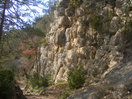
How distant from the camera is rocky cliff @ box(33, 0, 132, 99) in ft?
35.8

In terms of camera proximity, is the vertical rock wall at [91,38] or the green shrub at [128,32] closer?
the green shrub at [128,32]

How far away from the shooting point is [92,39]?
14.0 meters

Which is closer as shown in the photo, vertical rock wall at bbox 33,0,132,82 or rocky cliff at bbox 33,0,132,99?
rocky cliff at bbox 33,0,132,99

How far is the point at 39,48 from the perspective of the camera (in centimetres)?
2269

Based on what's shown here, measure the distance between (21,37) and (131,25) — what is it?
662cm

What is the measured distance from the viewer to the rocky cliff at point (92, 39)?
10.9m

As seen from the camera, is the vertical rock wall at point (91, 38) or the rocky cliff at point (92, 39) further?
the vertical rock wall at point (91, 38)

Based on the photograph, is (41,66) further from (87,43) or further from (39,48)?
(87,43)

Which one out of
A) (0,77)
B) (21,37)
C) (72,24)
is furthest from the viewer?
(72,24)

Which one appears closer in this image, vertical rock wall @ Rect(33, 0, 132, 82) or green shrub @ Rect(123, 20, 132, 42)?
green shrub @ Rect(123, 20, 132, 42)

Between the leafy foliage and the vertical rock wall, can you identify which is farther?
the vertical rock wall

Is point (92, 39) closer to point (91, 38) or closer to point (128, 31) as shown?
point (91, 38)

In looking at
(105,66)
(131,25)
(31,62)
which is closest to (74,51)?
(105,66)

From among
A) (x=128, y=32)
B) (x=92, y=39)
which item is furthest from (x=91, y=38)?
(x=128, y=32)
